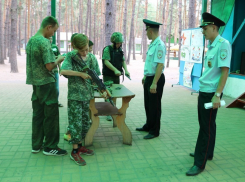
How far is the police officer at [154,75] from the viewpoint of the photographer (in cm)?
402

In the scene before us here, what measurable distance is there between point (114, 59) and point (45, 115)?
2042 mm

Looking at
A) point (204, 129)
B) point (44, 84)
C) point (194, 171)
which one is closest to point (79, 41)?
point (44, 84)

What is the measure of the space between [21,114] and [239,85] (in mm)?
6504

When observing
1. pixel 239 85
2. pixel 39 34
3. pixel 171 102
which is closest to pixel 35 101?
pixel 39 34

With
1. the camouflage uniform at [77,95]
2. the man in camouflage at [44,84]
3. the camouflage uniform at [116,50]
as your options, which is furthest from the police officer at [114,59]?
the man in camouflage at [44,84]

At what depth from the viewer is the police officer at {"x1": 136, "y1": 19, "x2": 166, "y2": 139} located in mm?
4016

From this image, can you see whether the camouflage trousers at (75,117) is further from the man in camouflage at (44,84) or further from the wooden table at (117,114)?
the wooden table at (117,114)

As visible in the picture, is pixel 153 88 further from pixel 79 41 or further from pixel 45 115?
pixel 45 115

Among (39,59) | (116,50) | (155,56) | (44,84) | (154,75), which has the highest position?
(116,50)

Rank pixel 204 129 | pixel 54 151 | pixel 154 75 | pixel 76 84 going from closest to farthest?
pixel 204 129 < pixel 76 84 < pixel 54 151 < pixel 154 75

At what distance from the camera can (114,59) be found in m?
4.97

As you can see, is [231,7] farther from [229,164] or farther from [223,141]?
[229,164]

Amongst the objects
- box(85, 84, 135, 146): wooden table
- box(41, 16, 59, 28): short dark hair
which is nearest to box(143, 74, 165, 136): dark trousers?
box(85, 84, 135, 146): wooden table

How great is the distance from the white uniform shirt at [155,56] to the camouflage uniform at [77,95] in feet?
3.54
